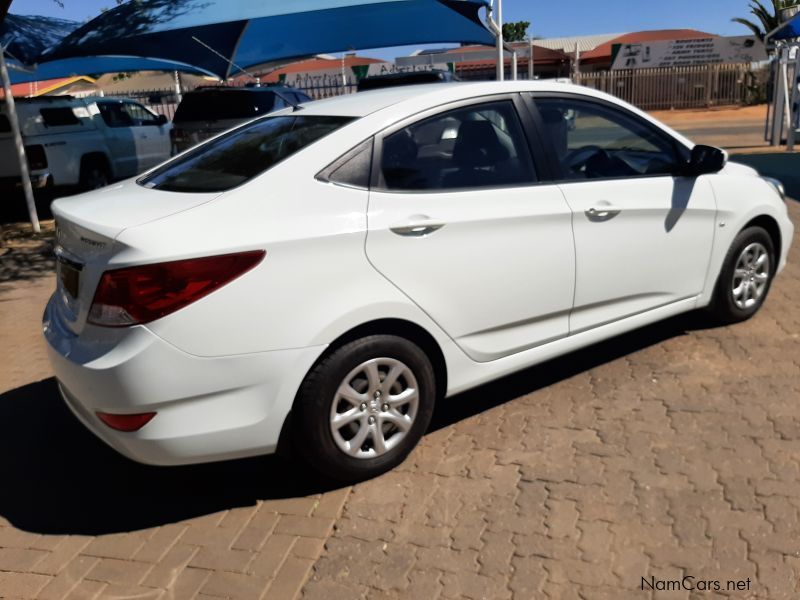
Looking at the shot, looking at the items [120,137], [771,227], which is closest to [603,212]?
[771,227]

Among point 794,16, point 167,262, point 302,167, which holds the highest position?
point 794,16

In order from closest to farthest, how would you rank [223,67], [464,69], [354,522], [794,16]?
[354,522] → [794,16] → [223,67] → [464,69]

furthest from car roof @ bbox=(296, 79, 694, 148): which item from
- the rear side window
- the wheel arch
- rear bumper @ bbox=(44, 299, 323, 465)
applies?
the rear side window

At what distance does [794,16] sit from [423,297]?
547 inches

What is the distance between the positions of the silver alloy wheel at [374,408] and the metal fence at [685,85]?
31.1m

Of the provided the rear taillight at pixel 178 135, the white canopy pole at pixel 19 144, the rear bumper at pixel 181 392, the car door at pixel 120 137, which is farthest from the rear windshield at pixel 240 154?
the car door at pixel 120 137

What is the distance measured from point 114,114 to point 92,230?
38.7 feet

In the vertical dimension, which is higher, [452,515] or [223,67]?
[223,67]

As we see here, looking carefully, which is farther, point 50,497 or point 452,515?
point 50,497

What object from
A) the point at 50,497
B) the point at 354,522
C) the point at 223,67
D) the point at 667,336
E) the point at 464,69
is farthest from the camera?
the point at 464,69

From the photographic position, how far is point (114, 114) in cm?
1380

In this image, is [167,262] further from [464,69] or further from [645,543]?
[464,69]

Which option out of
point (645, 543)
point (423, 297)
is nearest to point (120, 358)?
point (423, 297)

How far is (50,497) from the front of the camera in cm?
358
